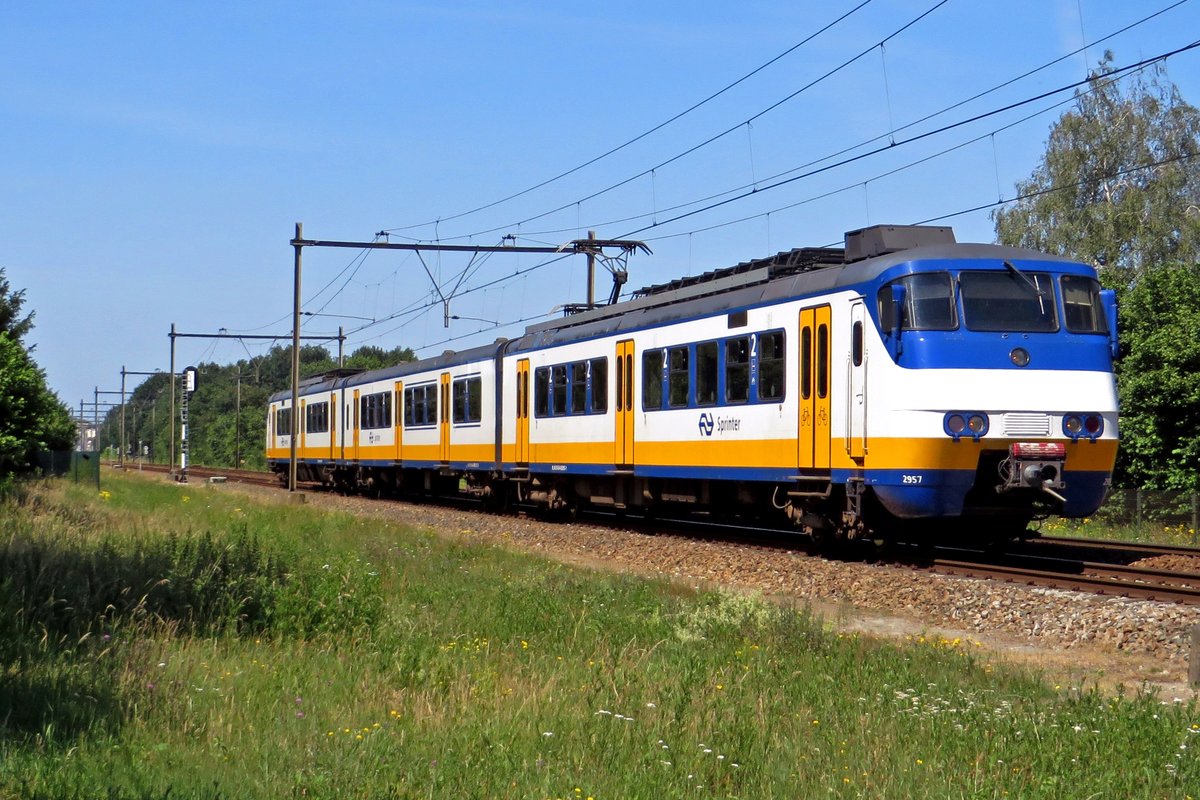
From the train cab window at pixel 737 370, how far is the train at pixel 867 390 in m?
0.04

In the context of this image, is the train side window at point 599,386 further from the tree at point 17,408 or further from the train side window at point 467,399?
the tree at point 17,408

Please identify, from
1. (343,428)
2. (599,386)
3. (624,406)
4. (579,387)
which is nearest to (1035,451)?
(624,406)

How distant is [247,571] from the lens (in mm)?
11977

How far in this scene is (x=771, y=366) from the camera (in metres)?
17.8

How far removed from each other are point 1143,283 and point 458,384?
47.9ft

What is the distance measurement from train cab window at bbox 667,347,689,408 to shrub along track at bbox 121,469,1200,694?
2064 mm

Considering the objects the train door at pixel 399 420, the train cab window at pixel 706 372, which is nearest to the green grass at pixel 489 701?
the train cab window at pixel 706 372

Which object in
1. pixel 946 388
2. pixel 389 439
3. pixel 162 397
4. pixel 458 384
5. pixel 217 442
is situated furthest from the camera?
pixel 162 397

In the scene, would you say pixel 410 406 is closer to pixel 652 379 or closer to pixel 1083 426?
pixel 652 379

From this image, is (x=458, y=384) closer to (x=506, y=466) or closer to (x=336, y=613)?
(x=506, y=466)

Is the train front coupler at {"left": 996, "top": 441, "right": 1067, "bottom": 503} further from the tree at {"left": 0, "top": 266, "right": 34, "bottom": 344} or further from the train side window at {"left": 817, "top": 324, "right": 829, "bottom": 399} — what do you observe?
the tree at {"left": 0, "top": 266, "right": 34, "bottom": 344}

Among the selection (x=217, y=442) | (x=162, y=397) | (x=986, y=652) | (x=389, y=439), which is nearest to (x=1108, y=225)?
(x=389, y=439)

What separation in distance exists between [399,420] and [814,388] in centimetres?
2120

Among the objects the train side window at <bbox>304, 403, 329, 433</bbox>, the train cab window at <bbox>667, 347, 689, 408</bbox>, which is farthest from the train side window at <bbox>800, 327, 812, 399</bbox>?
the train side window at <bbox>304, 403, 329, 433</bbox>
